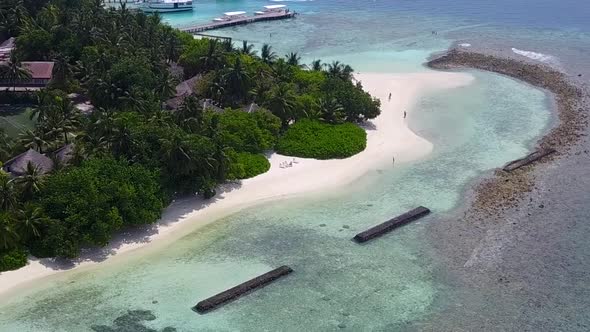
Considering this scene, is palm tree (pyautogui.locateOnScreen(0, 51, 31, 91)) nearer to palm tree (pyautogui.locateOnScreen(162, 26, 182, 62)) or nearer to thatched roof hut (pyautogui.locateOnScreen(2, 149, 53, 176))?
palm tree (pyautogui.locateOnScreen(162, 26, 182, 62))

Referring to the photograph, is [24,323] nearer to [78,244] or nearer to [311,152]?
[78,244]

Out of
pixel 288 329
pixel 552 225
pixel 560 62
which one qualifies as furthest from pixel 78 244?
pixel 560 62

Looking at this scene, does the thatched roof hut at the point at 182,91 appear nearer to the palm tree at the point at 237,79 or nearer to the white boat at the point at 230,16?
the palm tree at the point at 237,79

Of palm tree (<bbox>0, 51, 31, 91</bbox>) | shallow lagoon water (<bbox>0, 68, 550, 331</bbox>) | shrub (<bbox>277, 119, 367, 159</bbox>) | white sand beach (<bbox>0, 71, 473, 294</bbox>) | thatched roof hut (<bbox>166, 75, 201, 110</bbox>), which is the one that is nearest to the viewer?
shallow lagoon water (<bbox>0, 68, 550, 331</bbox>)

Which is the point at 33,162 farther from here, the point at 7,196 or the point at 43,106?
the point at 43,106

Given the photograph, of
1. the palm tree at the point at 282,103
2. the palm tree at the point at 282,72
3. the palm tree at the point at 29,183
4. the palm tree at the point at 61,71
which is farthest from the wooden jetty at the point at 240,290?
the palm tree at the point at 61,71

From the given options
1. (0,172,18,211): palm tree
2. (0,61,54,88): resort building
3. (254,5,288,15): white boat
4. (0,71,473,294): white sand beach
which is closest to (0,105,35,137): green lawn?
(0,61,54,88): resort building
